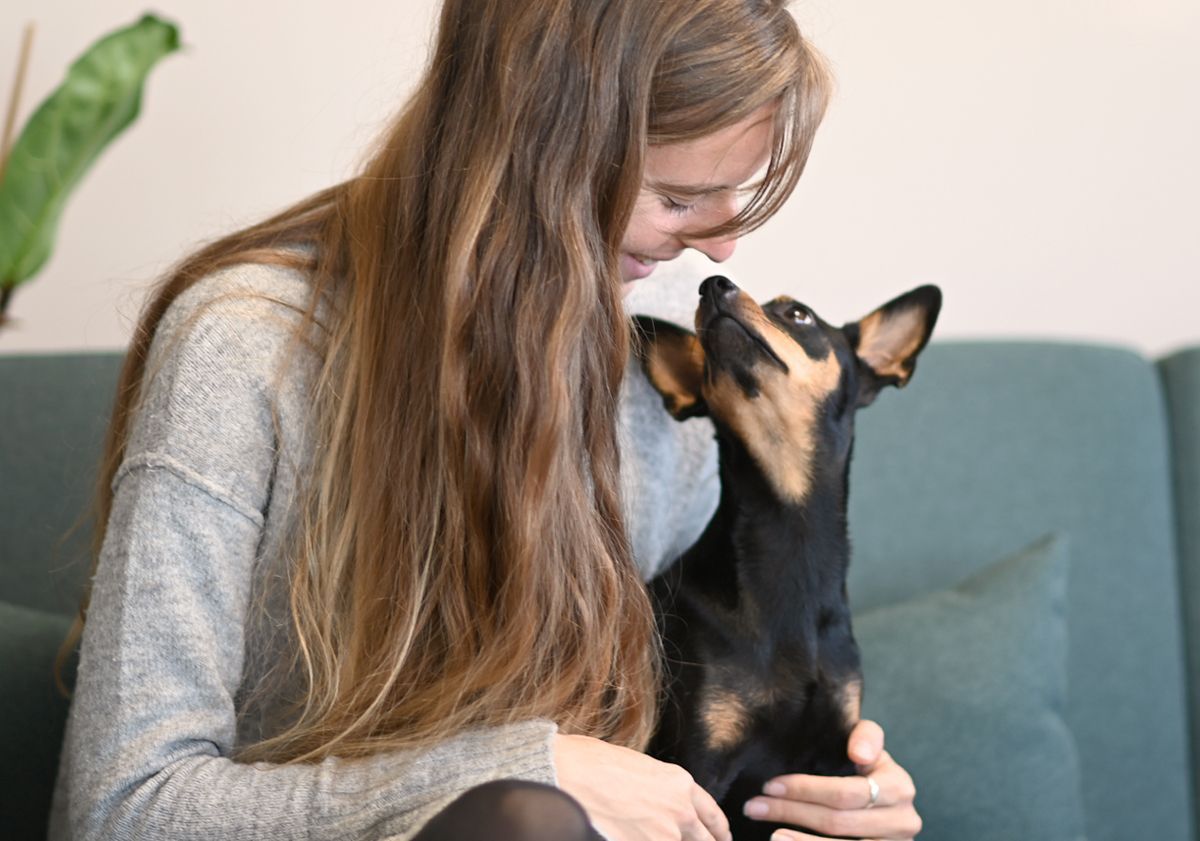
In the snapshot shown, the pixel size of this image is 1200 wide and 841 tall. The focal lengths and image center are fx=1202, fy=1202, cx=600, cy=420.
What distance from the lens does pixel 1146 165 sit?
6.82 ft

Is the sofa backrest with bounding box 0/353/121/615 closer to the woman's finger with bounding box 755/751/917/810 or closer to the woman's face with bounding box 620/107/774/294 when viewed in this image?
the woman's face with bounding box 620/107/774/294

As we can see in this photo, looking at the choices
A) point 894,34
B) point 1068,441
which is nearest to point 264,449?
point 1068,441

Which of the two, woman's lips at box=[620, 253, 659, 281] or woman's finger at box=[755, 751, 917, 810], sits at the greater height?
woman's lips at box=[620, 253, 659, 281]

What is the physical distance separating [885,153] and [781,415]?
1.01 meters

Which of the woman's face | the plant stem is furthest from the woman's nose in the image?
the plant stem

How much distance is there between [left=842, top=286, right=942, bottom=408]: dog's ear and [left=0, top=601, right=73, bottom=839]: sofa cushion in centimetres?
99

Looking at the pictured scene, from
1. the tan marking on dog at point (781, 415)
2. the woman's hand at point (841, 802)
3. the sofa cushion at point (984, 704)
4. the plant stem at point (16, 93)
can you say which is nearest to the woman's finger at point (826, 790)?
the woman's hand at point (841, 802)

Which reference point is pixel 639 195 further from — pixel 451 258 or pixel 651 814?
pixel 651 814

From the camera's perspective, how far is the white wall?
2033 millimetres

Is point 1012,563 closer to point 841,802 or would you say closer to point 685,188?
point 841,802

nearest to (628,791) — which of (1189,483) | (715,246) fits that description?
(715,246)

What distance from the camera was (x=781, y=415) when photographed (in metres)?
1.24

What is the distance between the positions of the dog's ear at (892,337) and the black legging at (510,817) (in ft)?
2.17

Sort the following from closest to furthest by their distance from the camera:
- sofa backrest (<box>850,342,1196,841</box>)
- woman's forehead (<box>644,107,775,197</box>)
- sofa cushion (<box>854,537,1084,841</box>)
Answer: woman's forehead (<box>644,107,775,197</box>)
sofa cushion (<box>854,537,1084,841</box>)
sofa backrest (<box>850,342,1196,841</box>)
